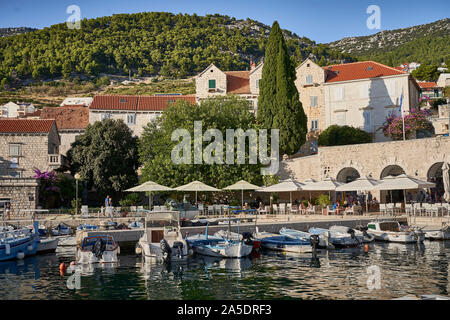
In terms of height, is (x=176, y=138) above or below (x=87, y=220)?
above

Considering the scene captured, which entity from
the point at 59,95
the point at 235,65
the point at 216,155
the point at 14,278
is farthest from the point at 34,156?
the point at 235,65

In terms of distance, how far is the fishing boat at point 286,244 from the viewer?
24.7 metres

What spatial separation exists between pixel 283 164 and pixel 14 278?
29594 mm

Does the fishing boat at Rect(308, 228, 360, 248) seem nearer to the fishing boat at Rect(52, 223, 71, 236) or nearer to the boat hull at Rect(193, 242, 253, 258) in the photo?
the boat hull at Rect(193, 242, 253, 258)

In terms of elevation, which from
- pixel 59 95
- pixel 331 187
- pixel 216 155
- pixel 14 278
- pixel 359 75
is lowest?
pixel 14 278

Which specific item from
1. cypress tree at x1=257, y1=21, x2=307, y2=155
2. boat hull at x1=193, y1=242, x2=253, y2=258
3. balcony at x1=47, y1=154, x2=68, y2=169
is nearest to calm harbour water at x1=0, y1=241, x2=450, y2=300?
boat hull at x1=193, y1=242, x2=253, y2=258

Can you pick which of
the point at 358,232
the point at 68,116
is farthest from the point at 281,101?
the point at 68,116

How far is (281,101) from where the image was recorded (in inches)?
1777

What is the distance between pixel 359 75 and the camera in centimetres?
5200

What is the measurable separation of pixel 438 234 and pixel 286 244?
9.97 m

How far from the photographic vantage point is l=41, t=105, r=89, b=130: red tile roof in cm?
5872

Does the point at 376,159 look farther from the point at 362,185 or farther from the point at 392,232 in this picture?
the point at 392,232
